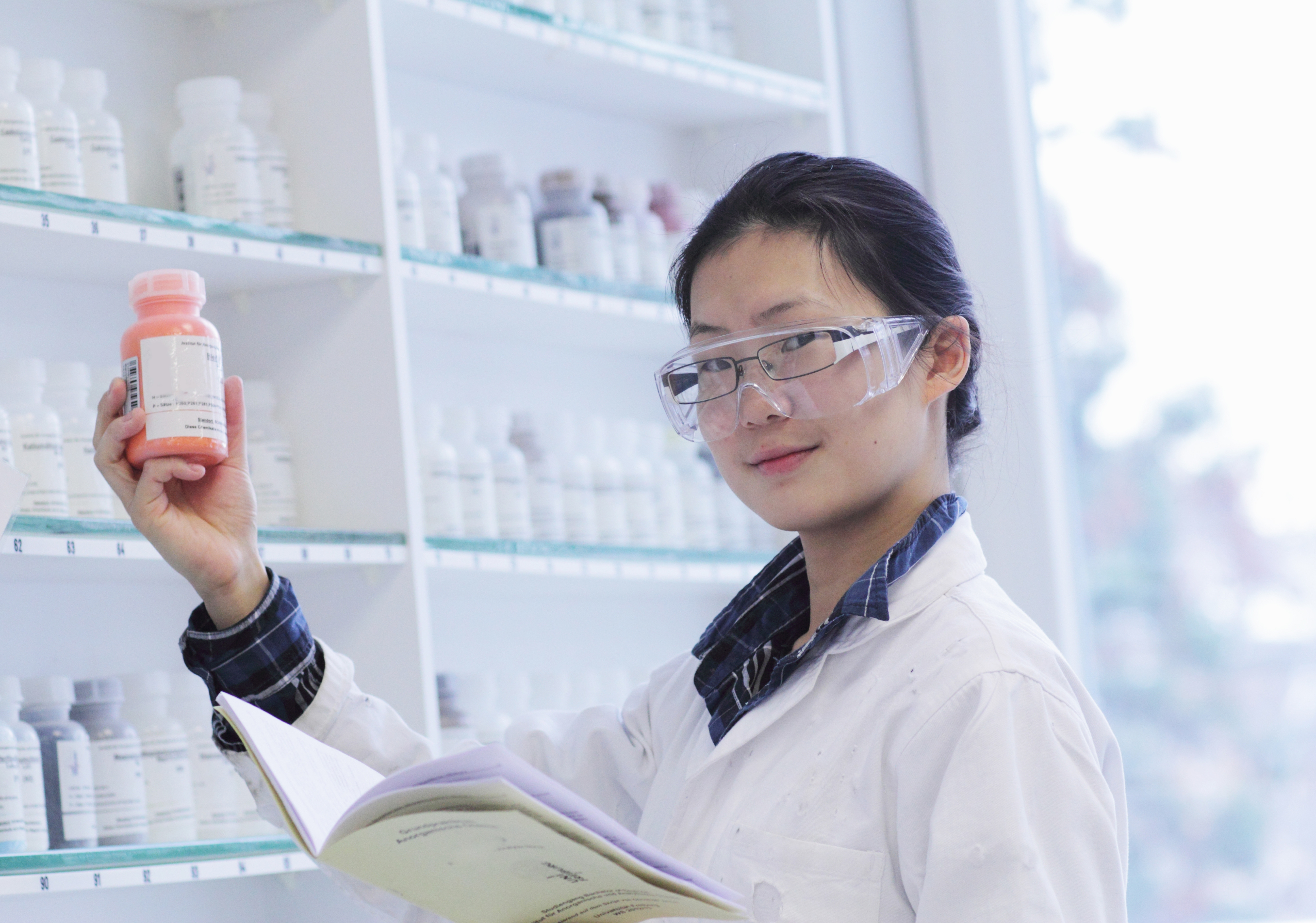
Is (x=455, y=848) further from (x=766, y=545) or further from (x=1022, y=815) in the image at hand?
(x=766, y=545)

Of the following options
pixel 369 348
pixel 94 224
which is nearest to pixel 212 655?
pixel 94 224

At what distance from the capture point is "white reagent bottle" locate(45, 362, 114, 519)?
193cm

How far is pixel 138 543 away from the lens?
1.90m

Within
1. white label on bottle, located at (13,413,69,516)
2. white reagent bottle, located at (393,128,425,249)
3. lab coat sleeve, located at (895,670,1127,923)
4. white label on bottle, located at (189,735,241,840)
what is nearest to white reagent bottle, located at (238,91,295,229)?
white reagent bottle, located at (393,128,425,249)

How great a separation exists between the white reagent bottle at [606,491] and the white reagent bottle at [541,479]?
80mm

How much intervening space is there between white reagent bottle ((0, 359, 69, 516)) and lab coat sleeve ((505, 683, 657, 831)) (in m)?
0.65

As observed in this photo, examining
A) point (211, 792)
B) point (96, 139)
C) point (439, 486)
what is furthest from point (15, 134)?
point (211, 792)

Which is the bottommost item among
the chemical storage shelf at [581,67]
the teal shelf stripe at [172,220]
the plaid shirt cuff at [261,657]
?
the plaid shirt cuff at [261,657]

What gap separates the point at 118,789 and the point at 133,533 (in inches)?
12.6

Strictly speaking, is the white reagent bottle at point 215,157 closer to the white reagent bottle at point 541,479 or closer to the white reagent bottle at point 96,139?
the white reagent bottle at point 96,139

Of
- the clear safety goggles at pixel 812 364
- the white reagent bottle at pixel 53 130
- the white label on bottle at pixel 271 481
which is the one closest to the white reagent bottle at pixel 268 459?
the white label on bottle at pixel 271 481

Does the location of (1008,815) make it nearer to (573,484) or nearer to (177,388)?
(177,388)

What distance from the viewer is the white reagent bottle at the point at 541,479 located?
253 centimetres

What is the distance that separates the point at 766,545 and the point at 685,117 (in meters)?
0.90
